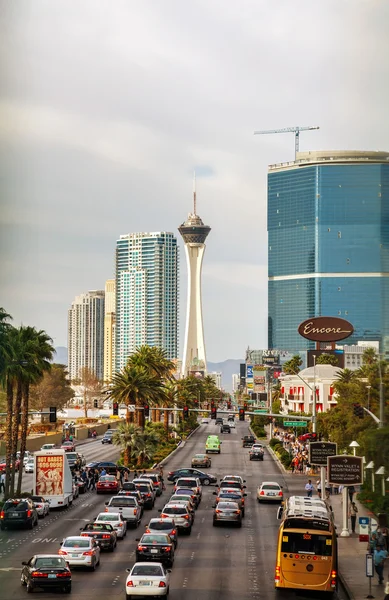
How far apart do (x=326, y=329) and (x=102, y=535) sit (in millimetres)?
136707

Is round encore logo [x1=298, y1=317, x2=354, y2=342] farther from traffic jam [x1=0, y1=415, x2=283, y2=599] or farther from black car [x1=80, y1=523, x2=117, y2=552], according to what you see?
black car [x1=80, y1=523, x2=117, y2=552]

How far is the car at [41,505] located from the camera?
180ft

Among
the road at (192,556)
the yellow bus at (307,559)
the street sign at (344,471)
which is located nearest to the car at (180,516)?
the road at (192,556)

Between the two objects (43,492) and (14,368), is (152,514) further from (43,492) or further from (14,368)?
(14,368)

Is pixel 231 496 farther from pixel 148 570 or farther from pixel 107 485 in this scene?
pixel 148 570

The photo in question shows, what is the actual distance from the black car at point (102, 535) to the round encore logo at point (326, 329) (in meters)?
132

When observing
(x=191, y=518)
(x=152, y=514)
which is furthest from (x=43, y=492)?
(x=191, y=518)

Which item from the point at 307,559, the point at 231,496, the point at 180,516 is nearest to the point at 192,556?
the point at 180,516

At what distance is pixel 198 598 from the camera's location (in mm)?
32281

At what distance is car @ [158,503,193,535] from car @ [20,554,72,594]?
1585 centimetres

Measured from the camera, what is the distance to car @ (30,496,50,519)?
54.9 m

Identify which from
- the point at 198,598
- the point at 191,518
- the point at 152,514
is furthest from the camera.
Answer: the point at 152,514

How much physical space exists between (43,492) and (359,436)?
28.9 metres

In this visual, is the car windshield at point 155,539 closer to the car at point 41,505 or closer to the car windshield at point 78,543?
the car windshield at point 78,543
